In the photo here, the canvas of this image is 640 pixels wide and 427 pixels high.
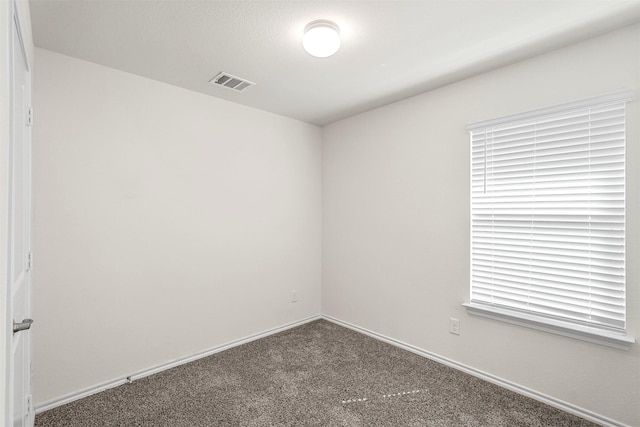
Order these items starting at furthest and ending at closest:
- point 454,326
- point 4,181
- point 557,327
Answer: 1. point 454,326
2. point 557,327
3. point 4,181

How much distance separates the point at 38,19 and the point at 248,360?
289 centimetres

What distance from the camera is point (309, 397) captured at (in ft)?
7.48

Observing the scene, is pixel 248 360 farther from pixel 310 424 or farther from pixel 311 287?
pixel 311 287

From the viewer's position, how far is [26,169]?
171 centimetres

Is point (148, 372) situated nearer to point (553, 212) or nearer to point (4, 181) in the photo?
point (4, 181)

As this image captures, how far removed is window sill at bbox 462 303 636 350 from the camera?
1893 millimetres

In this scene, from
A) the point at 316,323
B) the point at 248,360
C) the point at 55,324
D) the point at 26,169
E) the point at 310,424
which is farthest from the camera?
the point at 316,323

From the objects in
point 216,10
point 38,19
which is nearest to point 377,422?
point 216,10

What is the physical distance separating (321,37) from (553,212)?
199cm

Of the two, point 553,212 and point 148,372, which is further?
point 148,372

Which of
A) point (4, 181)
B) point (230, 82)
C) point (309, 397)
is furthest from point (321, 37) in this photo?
point (309, 397)

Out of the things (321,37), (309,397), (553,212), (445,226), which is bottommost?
(309,397)

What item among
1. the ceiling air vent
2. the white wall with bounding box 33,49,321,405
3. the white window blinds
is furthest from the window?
the white wall with bounding box 33,49,321,405

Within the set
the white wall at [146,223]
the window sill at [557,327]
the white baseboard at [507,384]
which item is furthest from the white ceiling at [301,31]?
the white baseboard at [507,384]
